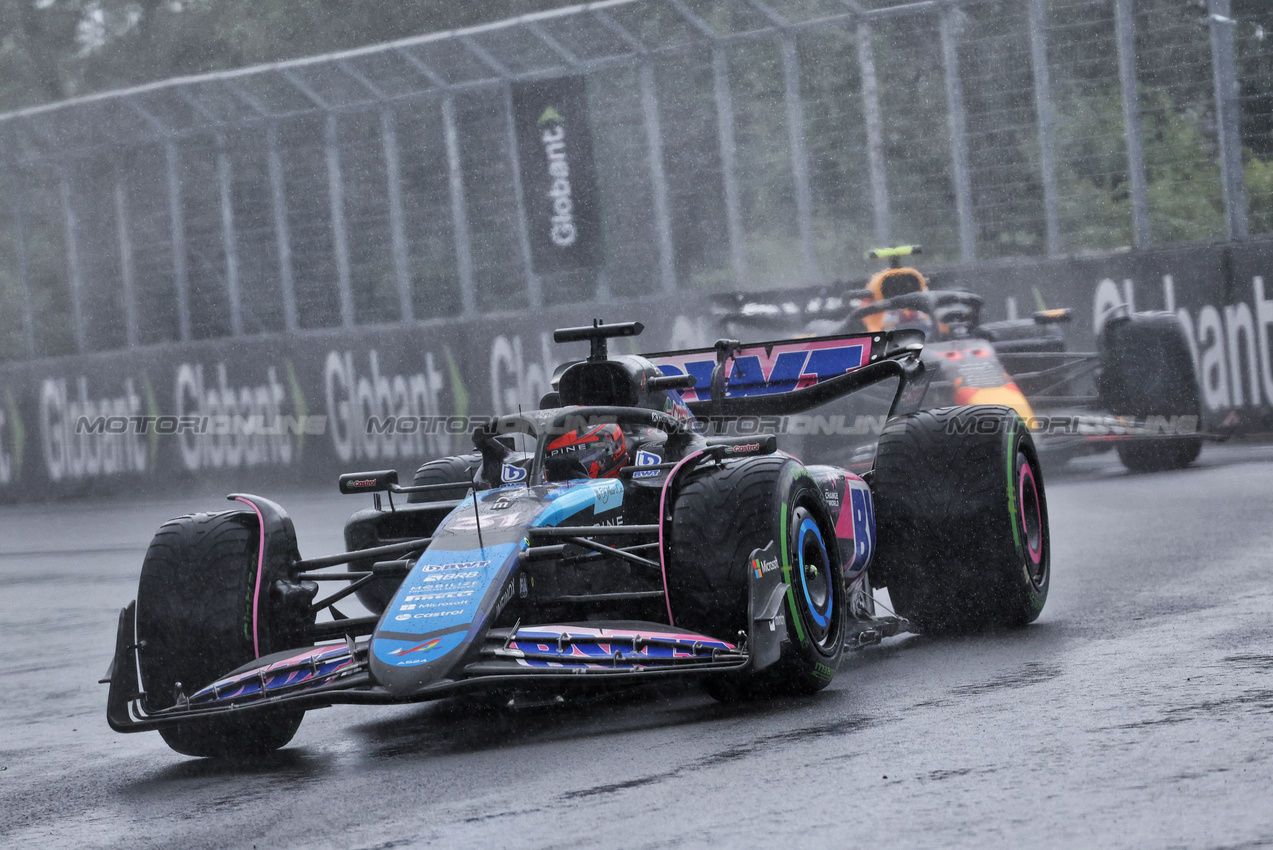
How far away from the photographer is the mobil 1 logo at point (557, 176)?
19812mm

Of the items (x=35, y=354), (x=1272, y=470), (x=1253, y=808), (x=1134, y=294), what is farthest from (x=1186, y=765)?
(x=35, y=354)

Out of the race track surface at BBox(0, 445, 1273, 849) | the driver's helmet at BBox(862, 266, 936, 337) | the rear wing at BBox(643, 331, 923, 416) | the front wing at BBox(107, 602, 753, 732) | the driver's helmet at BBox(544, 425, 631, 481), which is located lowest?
the race track surface at BBox(0, 445, 1273, 849)

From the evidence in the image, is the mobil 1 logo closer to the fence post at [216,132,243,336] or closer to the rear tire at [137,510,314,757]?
the fence post at [216,132,243,336]

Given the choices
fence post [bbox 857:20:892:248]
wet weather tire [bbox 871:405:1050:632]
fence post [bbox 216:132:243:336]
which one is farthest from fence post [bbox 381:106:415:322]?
wet weather tire [bbox 871:405:1050:632]

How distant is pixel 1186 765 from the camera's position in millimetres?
4316

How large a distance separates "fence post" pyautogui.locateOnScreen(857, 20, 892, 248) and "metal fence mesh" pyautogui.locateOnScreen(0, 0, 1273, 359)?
3 cm

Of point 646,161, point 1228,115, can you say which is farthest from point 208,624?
point 646,161

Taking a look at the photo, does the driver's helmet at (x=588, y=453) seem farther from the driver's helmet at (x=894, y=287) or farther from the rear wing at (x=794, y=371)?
the driver's helmet at (x=894, y=287)

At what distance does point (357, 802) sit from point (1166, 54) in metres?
13.3

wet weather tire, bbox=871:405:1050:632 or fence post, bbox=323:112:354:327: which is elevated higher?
fence post, bbox=323:112:354:327

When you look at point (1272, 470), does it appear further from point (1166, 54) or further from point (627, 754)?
point (627, 754)

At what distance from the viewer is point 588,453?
22.7 ft

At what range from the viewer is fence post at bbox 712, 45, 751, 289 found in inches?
717

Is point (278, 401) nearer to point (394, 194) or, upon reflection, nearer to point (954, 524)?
point (394, 194)
